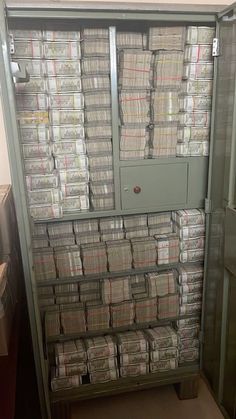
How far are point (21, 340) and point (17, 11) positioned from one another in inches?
72.5

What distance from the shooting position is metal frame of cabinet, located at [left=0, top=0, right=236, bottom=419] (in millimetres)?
1247

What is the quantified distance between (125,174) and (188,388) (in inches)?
55.1

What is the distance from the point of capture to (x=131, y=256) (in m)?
1.80

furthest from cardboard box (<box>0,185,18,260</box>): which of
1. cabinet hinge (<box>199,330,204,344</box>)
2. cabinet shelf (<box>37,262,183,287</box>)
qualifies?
cabinet hinge (<box>199,330,204,344</box>)

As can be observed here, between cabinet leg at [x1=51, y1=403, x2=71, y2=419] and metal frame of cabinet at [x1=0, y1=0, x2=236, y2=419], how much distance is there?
0.12ft

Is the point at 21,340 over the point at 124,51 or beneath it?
beneath

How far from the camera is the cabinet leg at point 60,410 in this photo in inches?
72.8

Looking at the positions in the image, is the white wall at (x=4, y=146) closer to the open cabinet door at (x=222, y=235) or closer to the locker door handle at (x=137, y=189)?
the open cabinet door at (x=222, y=235)

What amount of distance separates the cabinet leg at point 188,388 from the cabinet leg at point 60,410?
69 centimetres

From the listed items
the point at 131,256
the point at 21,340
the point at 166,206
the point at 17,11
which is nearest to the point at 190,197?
the point at 166,206

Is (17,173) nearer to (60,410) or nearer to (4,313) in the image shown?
(4,313)

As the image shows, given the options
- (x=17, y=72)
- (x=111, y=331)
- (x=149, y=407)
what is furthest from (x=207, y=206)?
(x=149, y=407)

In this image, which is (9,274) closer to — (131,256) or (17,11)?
(131,256)

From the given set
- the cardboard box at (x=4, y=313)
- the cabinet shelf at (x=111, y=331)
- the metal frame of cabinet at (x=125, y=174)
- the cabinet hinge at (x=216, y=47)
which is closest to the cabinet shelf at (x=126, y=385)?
the metal frame of cabinet at (x=125, y=174)
